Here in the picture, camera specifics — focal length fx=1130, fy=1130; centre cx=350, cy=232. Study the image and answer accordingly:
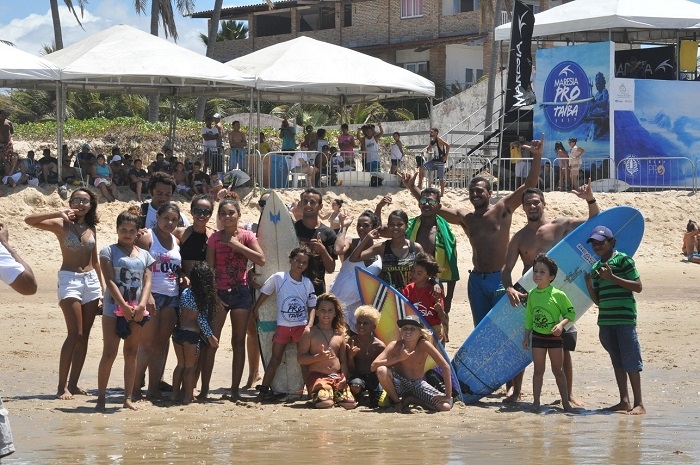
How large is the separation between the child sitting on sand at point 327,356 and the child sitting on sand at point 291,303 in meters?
0.10

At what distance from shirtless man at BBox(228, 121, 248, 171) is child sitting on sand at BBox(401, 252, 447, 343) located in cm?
1177

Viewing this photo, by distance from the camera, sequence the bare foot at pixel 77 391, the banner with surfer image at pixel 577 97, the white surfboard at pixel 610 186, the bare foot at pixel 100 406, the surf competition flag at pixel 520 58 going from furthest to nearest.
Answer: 1. the banner with surfer image at pixel 577 97
2. the surf competition flag at pixel 520 58
3. the white surfboard at pixel 610 186
4. the bare foot at pixel 77 391
5. the bare foot at pixel 100 406

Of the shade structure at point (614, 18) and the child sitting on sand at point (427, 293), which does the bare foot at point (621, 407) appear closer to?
the child sitting on sand at point (427, 293)

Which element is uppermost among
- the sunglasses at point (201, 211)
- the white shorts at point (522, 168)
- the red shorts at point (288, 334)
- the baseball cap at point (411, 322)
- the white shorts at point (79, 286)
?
the white shorts at point (522, 168)

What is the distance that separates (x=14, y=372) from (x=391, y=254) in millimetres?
3691

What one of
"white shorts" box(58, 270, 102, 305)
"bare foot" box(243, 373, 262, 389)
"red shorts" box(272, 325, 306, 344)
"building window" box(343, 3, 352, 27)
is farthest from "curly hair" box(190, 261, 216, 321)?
"building window" box(343, 3, 352, 27)

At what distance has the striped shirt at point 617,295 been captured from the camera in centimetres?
833

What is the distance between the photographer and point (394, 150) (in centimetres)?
2223

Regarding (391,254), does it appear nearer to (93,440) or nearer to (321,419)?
(321,419)

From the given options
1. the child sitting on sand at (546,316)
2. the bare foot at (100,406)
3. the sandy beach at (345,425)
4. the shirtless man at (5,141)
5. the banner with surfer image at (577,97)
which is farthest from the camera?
the banner with surfer image at (577,97)

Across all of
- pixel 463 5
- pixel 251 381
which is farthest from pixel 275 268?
pixel 463 5

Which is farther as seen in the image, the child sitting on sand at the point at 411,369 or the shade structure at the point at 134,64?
the shade structure at the point at 134,64

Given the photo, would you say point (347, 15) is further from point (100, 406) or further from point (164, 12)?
point (100, 406)

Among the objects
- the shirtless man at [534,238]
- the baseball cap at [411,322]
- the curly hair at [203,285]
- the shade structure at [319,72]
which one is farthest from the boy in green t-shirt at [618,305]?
the shade structure at [319,72]
